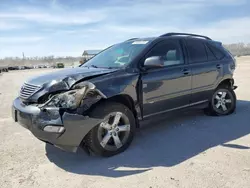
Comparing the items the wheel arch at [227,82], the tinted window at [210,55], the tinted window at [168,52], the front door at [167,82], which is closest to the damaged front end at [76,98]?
the front door at [167,82]

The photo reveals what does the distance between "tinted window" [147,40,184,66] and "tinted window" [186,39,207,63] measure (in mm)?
308

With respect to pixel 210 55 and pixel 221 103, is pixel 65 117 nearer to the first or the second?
pixel 210 55

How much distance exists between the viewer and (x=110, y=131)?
401 centimetres

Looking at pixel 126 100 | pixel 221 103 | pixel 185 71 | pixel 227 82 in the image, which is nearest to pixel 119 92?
pixel 126 100

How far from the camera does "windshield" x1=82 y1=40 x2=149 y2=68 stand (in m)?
4.59

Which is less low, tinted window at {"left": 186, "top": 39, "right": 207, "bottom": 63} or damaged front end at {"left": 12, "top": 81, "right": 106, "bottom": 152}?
tinted window at {"left": 186, "top": 39, "right": 207, "bottom": 63}

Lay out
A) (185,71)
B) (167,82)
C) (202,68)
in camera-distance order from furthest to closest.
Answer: (202,68)
(185,71)
(167,82)

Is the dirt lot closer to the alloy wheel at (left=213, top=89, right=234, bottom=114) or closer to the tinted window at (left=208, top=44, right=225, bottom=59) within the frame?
the alloy wheel at (left=213, top=89, right=234, bottom=114)

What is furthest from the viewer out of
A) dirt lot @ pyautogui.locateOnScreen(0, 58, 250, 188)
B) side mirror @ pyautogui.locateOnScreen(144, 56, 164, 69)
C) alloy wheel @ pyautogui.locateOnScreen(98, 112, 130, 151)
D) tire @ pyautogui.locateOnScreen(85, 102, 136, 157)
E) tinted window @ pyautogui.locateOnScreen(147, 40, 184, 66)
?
tinted window @ pyautogui.locateOnScreen(147, 40, 184, 66)

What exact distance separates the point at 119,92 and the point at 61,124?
1.02m

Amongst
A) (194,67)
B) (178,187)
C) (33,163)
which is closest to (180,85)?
(194,67)

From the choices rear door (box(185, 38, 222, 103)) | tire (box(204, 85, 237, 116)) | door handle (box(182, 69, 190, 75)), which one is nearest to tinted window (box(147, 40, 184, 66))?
door handle (box(182, 69, 190, 75))

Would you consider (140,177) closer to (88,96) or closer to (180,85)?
(88,96)

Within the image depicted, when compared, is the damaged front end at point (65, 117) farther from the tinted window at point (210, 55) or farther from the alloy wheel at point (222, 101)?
the alloy wheel at point (222, 101)
